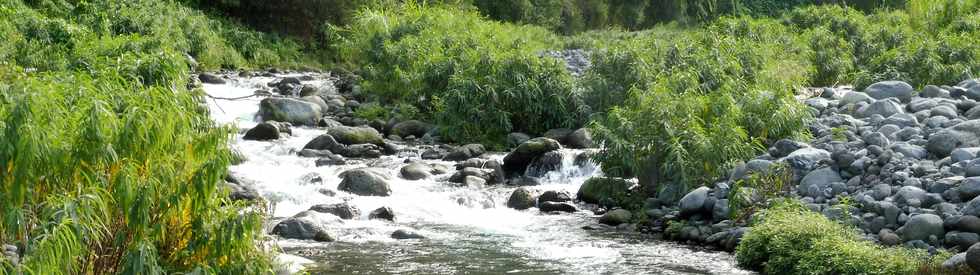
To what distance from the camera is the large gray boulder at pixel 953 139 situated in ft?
40.2

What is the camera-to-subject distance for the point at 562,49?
3119 cm

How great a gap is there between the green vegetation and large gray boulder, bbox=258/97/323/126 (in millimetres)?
11176

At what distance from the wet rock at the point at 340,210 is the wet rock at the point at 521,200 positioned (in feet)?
6.75

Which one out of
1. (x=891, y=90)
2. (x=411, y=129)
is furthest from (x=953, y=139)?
(x=411, y=129)

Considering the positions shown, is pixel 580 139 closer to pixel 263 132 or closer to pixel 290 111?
pixel 263 132

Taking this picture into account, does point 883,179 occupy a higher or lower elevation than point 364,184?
higher

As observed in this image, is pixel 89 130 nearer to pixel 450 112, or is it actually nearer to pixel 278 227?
pixel 278 227

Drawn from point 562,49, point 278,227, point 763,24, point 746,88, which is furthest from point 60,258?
point 562,49

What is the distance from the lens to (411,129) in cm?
1950

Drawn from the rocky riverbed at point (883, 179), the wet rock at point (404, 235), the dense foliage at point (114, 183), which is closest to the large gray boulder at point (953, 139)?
the rocky riverbed at point (883, 179)

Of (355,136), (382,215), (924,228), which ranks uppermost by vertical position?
(924,228)

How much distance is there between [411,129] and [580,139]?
354 cm

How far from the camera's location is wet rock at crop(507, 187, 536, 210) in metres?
14.0

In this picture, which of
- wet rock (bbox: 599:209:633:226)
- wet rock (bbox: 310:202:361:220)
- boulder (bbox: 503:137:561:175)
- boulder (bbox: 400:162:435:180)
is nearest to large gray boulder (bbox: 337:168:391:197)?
boulder (bbox: 400:162:435:180)
